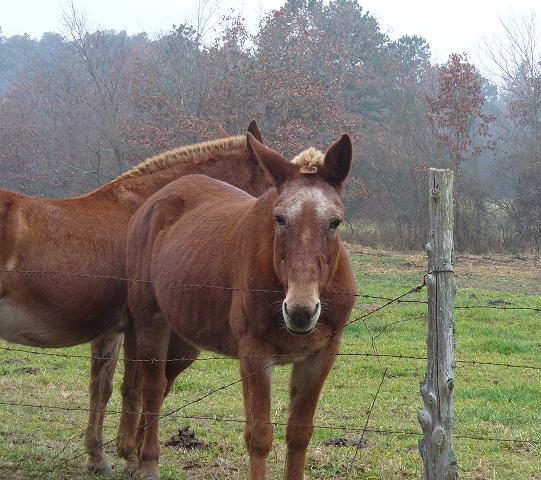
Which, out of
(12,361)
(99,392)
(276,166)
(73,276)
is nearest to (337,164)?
(276,166)

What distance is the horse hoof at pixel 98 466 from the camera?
5430 mm

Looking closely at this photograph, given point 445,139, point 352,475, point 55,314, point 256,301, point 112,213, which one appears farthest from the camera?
point 445,139

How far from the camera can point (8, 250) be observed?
5.24 m

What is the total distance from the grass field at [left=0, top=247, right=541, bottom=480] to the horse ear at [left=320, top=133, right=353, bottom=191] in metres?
1.30

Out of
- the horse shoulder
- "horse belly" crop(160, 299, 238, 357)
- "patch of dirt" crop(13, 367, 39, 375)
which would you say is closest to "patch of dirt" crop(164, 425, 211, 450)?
"horse belly" crop(160, 299, 238, 357)

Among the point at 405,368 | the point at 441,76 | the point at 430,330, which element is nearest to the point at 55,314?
the point at 430,330

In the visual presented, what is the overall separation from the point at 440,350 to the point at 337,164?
1295 millimetres

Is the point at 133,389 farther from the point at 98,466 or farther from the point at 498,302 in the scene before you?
the point at 498,302

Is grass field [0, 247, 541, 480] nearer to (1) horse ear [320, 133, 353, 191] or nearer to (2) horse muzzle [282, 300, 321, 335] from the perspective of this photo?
(2) horse muzzle [282, 300, 321, 335]

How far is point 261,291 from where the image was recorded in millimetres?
4031

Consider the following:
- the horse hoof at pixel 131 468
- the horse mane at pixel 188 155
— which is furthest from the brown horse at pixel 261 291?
the horse mane at pixel 188 155

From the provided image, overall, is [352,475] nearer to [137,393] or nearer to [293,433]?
[293,433]

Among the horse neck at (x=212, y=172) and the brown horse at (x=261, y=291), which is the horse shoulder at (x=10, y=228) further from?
the horse neck at (x=212, y=172)

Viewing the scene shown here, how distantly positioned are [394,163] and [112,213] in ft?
68.6
